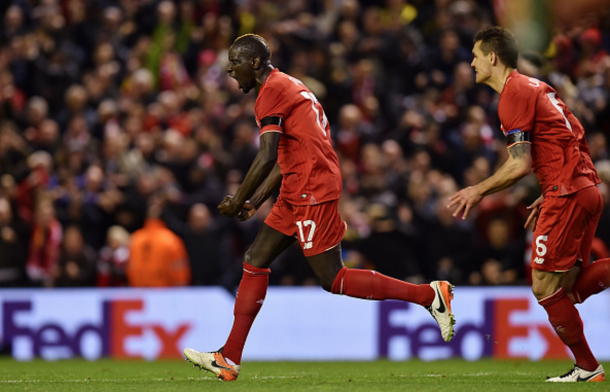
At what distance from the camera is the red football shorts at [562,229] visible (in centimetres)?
604

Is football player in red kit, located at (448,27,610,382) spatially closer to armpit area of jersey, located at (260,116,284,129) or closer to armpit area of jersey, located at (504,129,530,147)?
armpit area of jersey, located at (504,129,530,147)

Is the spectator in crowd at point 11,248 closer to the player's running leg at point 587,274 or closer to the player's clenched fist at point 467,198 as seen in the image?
the player's clenched fist at point 467,198

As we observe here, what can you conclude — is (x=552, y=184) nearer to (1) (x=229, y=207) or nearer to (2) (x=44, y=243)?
(1) (x=229, y=207)

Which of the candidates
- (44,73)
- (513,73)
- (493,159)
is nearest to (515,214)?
(493,159)

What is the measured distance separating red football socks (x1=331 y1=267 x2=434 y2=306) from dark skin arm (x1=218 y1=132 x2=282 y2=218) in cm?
80

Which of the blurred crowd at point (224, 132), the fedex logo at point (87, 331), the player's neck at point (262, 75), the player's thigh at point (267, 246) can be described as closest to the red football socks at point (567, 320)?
the player's thigh at point (267, 246)

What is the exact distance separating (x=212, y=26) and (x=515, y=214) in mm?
5927

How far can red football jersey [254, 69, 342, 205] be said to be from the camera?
6.28m

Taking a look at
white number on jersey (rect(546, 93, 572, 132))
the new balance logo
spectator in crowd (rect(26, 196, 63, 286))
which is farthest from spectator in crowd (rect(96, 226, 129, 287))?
white number on jersey (rect(546, 93, 572, 132))

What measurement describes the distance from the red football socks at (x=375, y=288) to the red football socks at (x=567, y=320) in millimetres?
765

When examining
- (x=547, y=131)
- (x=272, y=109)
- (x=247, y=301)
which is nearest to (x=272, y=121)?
(x=272, y=109)

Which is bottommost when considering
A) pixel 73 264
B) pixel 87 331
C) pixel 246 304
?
pixel 87 331

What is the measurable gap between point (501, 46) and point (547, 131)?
0.63 meters

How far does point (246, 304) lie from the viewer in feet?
21.1
